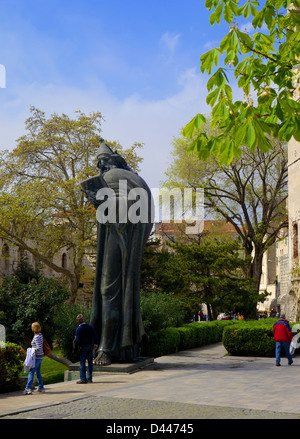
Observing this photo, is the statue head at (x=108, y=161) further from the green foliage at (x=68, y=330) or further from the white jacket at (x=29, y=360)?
the white jacket at (x=29, y=360)

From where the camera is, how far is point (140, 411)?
6164 millimetres

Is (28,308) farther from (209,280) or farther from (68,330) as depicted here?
(209,280)

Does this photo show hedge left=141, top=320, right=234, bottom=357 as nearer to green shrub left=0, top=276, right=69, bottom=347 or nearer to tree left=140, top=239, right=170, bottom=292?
tree left=140, top=239, right=170, bottom=292

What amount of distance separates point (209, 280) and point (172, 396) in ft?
51.9

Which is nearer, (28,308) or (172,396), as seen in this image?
(172,396)

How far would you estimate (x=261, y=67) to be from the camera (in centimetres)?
514

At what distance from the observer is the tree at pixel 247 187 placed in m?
29.8

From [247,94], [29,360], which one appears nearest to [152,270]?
[29,360]

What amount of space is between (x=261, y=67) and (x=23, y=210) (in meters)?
18.9

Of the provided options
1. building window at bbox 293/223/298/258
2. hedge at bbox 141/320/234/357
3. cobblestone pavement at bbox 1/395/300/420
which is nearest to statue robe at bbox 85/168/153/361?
cobblestone pavement at bbox 1/395/300/420

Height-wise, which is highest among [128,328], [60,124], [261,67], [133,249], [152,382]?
[60,124]

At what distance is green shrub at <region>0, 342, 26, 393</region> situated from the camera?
8.20 meters
